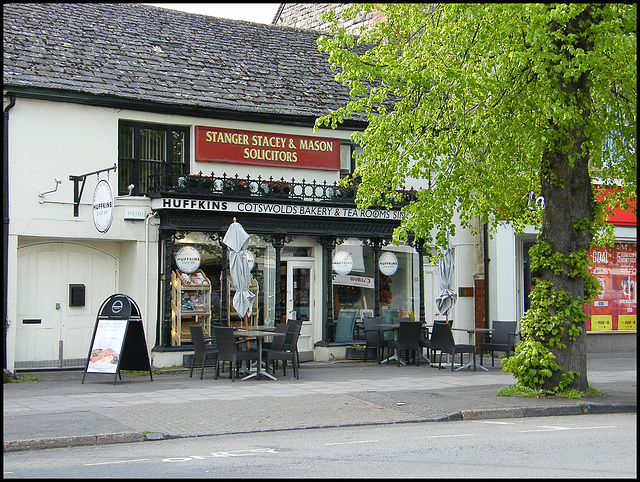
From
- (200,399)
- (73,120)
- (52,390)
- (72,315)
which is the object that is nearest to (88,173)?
(73,120)

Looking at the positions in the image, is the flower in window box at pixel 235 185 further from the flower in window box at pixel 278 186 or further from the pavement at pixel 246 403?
the pavement at pixel 246 403

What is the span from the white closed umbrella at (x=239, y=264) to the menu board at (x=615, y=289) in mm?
11287

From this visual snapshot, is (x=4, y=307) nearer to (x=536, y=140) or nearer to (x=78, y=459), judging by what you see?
(x=78, y=459)

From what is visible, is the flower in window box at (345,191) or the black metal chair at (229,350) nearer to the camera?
→ the black metal chair at (229,350)

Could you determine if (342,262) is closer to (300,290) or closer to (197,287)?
(300,290)

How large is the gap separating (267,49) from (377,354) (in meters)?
8.87

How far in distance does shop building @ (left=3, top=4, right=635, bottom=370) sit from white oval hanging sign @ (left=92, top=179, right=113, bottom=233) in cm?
6

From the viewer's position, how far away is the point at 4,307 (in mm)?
16031

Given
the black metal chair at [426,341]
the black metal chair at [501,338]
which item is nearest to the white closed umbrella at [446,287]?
the black metal chair at [426,341]

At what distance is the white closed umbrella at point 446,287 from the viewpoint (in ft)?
59.7

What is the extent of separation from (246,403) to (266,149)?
8009 mm

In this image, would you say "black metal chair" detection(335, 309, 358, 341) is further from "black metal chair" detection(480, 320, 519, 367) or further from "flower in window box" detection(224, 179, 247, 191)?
"flower in window box" detection(224, 179, 247, 191)

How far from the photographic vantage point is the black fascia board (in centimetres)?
1647

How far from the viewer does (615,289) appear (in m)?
23.7
